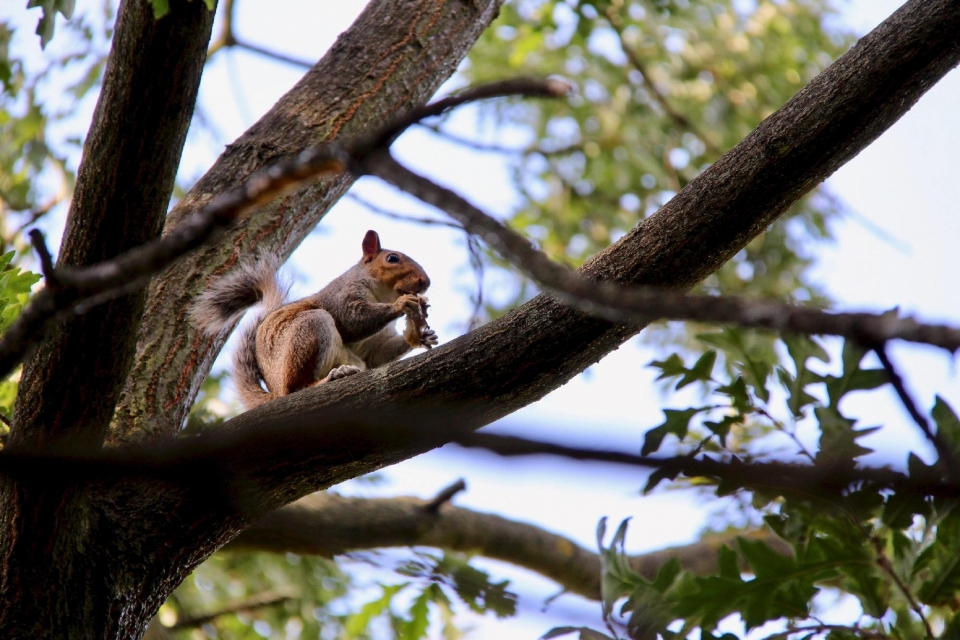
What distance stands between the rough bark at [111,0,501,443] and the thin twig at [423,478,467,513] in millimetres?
1190


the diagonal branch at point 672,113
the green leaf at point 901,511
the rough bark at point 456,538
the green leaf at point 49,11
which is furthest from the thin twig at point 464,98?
the diagonal branch at point 672,113

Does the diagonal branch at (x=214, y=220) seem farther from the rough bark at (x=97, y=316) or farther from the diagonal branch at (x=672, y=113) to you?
the diagonal branch at (x=672, y=113)

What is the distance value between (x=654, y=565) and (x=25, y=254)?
3.58 metres

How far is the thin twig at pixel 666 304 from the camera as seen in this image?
2.29 feet

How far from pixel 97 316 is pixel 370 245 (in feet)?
10.3

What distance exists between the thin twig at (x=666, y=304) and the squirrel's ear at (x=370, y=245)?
4.02 meters

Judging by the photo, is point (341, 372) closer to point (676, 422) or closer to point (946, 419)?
point (676, 422)

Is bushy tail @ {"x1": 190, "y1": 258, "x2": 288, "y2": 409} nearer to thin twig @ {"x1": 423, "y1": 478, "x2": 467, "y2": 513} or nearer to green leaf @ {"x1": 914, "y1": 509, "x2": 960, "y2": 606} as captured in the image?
thin twig @ {"x1": 423, "y1": 478, "x2": 467, "y2": 513}

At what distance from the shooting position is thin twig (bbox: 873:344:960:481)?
75 centimetres

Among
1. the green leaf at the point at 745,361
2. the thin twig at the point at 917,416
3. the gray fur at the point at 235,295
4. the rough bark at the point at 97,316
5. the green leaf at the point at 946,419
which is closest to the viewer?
the thin twig at the point at 917,416

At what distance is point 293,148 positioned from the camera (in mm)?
3088

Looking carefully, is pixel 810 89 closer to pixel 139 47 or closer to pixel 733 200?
pixel 733 200

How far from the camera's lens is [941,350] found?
0.69 metres

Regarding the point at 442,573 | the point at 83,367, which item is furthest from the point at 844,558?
the point at 83,367
